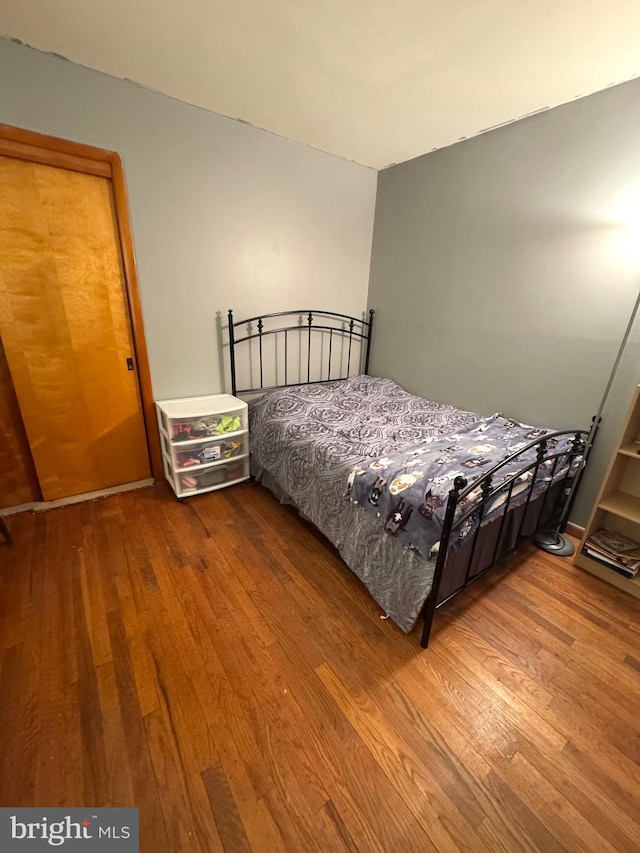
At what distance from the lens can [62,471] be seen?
2250 mm

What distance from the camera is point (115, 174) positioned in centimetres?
195

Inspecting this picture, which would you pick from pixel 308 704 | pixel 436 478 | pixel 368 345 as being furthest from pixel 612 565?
pixel 368 345

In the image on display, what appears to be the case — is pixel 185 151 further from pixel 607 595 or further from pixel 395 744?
pixel 607 595

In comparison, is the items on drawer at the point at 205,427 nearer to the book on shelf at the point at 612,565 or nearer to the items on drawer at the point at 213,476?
the items on drawer at the point at 213,476

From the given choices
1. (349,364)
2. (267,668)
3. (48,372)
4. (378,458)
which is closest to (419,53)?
(378,458)

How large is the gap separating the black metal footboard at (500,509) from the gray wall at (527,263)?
0.69 ft

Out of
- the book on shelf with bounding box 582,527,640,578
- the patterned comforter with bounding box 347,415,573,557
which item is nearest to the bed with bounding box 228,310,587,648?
the patterned comforter with bounding box 347,415,573,557

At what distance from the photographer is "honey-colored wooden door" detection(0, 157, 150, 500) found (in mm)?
1827

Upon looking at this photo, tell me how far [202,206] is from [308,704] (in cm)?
282

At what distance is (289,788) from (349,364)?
116 inches

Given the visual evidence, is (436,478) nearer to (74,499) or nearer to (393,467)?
(393,467)

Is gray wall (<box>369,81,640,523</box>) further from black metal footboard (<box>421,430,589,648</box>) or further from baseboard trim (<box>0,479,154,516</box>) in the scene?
baseboard trim (<box>0,479,154,516</box>)

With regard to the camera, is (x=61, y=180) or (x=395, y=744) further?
(x=61, y=180)

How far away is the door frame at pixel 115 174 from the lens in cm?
171
